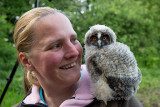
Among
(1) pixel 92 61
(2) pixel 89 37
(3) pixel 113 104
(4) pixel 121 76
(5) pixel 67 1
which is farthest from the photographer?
(5) pixel 67 1

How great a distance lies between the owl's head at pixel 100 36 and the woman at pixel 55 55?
389mm

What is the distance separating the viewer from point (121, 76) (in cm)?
127

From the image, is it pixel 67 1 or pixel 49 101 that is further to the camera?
pixel 67 1

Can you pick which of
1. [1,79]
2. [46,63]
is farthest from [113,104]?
[1,79]

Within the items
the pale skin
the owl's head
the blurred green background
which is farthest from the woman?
the blurred green background

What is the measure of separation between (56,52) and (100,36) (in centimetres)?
65

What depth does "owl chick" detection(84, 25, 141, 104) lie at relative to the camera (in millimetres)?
1242

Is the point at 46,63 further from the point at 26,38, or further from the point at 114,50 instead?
the point at 114,50

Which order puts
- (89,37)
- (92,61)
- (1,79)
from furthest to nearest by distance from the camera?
(1,79) → (89,37) → (92,61)

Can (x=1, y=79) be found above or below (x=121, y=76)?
below

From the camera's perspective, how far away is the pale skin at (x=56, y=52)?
120cm

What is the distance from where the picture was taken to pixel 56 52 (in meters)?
1.19

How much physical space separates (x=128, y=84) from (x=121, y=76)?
74mm

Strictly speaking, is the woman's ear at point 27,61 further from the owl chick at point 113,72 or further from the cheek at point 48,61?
the owl chick at point 113,72
